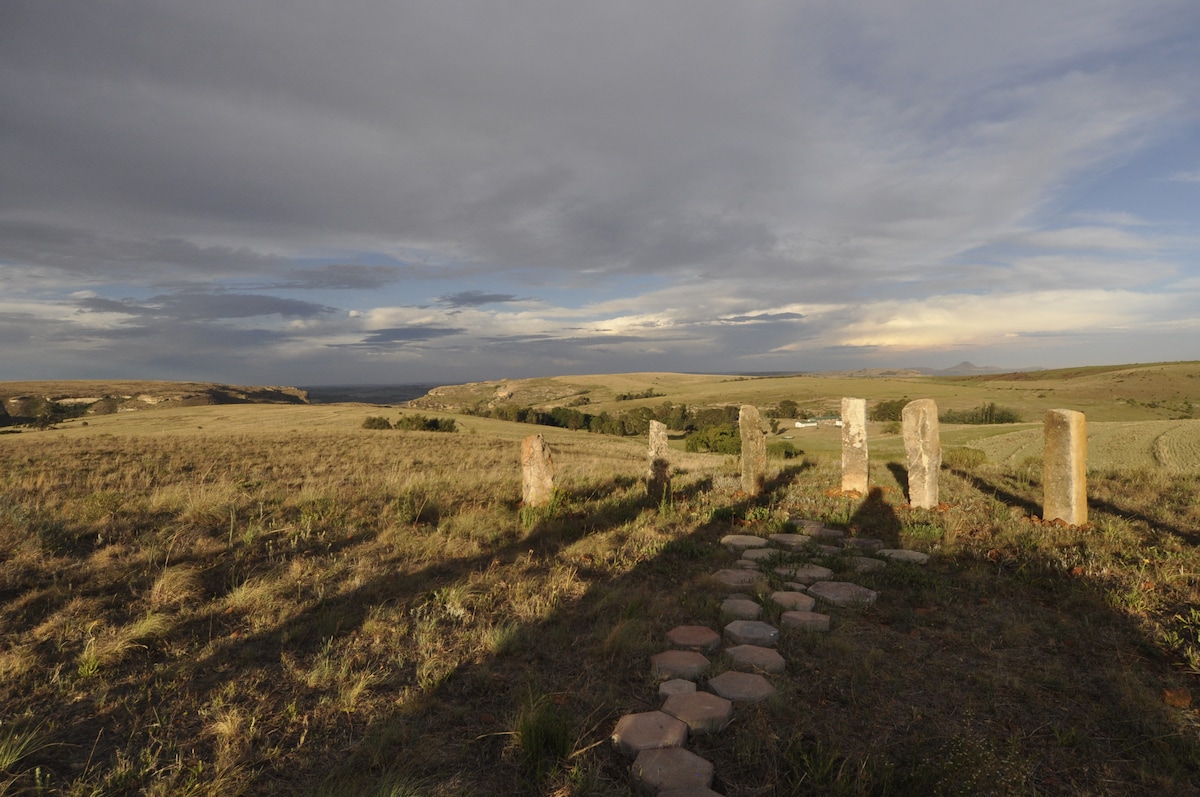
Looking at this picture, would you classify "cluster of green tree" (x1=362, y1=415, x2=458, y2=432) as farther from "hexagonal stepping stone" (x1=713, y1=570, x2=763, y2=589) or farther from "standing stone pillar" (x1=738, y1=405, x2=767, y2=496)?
"hexagonal stepping stone" (x1=713, y1=570, x2=763, y2=589)

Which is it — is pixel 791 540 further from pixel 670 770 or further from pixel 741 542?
pixel 670 770

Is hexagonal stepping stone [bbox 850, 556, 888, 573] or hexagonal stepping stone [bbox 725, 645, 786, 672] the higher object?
hexagonal stepping stone [bbox 725, 645, 786, 672]

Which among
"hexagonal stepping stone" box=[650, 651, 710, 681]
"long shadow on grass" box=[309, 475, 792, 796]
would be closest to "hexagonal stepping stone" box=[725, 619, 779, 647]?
"long shadow on grass" box=[309, 475, 792, 796]

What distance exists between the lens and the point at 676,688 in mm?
3400

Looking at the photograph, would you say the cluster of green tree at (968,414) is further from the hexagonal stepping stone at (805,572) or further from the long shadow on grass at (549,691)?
the long shadow on grass at (549,691)

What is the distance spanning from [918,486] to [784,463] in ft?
19.1

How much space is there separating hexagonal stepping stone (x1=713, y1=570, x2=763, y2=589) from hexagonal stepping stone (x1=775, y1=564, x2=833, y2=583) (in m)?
0.30

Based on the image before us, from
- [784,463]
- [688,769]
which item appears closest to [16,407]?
[784,463]

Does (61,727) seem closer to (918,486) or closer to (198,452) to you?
(918,486)

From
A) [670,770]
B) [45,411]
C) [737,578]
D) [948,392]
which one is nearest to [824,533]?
[737,578]

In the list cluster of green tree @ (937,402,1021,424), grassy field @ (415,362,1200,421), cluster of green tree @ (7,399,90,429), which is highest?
cluster of green tree @ (7,399,90,429)

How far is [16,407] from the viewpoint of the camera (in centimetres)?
5962

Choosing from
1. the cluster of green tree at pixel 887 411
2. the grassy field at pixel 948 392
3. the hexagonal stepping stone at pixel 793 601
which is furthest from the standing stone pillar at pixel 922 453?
the cluster of green tree at pixel 887 411

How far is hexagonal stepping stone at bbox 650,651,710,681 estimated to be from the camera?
3.61 meters
